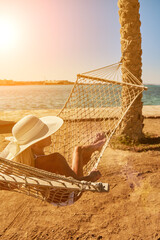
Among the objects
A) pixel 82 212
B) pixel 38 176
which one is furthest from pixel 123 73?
pixel 38 176

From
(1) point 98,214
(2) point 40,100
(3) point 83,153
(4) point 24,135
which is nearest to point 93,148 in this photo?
(3) point 83,153

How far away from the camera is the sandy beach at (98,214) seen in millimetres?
1970

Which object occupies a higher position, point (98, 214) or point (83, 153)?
point (83, 153)

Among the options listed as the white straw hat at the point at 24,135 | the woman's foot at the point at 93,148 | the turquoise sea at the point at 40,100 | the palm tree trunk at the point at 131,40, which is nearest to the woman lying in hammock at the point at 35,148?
the white straw hat at the point at 24,135

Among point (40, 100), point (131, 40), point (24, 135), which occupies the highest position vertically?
point (131, 40)

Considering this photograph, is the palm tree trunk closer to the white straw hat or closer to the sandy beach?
the sandy beach

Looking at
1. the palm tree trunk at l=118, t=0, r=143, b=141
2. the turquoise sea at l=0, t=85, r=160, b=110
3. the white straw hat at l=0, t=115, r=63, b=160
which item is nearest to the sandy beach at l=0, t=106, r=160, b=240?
the white straw hat at l=0, t=115, r=63, b=160

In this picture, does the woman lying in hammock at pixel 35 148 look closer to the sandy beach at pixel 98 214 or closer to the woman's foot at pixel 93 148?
the woman's foot at pixel 93 148

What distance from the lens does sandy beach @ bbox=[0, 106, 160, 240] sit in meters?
1.97

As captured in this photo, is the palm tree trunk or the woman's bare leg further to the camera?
the palm tree trunk

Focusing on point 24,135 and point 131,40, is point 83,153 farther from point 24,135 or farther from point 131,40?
point 131,40

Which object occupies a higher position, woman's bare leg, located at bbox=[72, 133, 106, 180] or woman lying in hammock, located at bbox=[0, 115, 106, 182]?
woman lying in hammock, located at bbox=[0, 115, 106, 182]

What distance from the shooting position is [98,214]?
223cm

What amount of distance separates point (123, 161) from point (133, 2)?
2741 mm
